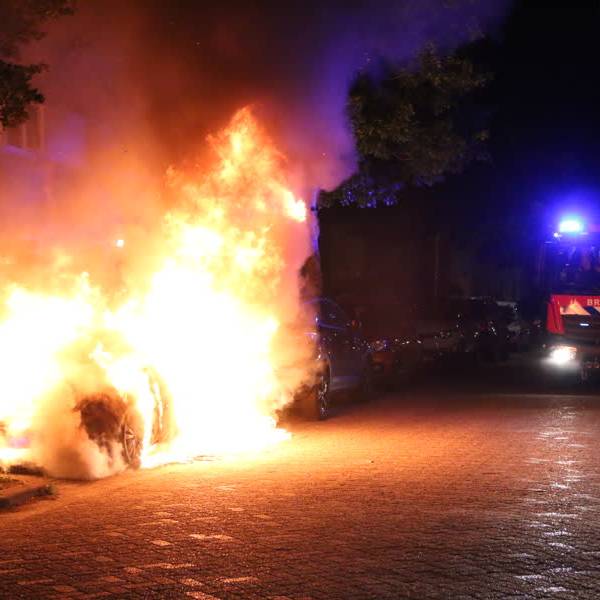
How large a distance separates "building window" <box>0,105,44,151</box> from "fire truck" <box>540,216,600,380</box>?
Answer: 9873 mm

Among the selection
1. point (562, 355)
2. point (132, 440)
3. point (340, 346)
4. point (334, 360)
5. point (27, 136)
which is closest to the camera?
point (132, 440)

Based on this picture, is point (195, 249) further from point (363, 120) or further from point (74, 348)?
point (363, 120)

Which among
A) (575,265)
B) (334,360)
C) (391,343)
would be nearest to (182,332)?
(334,360)

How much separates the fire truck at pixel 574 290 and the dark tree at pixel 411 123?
2721 millimetres

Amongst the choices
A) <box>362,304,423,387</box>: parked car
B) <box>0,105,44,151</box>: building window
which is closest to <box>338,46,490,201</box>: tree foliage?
<box>362,304,423,387</box>: parked car

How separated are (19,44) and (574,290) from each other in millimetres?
11981

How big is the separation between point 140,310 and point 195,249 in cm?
152

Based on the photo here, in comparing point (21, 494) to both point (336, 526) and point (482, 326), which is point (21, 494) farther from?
point (482, 326)

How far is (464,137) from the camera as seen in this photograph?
20.8 m

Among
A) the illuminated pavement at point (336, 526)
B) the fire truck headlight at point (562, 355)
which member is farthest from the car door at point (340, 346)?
the fire truck headlight at point (562, 355)

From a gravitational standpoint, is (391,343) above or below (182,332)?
below

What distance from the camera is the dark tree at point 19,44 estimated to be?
10.7 m

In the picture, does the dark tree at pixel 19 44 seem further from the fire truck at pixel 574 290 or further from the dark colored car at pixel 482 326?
the dark colored car at pixel 482 326

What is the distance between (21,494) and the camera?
9.30 metres
